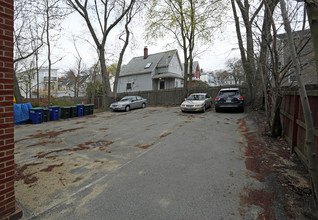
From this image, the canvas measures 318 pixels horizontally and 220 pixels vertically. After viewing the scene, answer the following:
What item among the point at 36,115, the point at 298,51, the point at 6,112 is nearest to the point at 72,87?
the point at 36,115

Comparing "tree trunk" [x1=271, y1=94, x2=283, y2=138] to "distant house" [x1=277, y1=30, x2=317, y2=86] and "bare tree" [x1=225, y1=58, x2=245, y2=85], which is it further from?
"bare tree" [x1=225, y1=58, x2=245, y2=85]

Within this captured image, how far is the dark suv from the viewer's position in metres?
11.2

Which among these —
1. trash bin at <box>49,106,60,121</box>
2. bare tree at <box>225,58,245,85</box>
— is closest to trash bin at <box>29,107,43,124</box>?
trash bin at <box>49,106,60,121</box>

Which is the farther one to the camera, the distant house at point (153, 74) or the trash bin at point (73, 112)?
the distant house at point (153, 74)

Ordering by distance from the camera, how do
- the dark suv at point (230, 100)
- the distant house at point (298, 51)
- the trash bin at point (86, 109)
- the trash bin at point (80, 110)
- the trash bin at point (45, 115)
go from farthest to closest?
the trash bin at point (86, 109)
the trash bin at point (80, 110)
the dark suv at point (230, 100)
the trash bin at point (45, 115)
the distant house at point (298, 51)

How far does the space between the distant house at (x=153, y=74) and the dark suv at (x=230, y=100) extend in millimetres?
13785

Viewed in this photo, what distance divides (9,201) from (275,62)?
22.1ft

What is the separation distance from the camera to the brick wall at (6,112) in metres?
2.07

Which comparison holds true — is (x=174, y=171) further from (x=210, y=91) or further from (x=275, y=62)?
(x=210, y=91)

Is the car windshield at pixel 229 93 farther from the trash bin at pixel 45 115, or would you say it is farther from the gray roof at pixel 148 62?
the gray roof at pixel 148 62

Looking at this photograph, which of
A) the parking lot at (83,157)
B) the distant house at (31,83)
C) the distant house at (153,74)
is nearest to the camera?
the parking lot at (83,157)

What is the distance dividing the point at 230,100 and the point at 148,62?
1926 cm

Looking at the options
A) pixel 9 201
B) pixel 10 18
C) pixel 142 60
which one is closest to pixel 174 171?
pixel 9 201

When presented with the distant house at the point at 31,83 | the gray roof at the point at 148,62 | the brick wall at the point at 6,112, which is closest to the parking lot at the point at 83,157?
the brick wall at the point at 6,112
